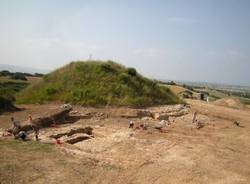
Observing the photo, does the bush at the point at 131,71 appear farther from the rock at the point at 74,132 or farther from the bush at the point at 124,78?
the rock at the point at 74,132

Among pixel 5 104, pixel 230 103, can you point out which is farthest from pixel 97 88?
pixel 230 103

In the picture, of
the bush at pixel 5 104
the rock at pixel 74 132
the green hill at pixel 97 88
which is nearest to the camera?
the rock at pixel 74 132

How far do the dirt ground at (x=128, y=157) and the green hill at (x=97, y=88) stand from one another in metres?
4.84

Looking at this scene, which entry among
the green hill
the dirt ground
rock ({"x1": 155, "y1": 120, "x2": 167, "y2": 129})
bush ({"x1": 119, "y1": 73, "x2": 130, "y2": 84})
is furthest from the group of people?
bush ({"x1": 119, "y1": 73, "x2": 130, "y2": 84})

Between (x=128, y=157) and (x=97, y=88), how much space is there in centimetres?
1390

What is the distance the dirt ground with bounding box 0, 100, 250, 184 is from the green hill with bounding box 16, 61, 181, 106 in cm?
484

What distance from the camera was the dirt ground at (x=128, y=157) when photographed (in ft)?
38.9

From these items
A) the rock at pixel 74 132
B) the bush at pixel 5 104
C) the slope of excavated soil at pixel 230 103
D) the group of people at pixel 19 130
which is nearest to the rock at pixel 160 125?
the rock at pixel 74 132

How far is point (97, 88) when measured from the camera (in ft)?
91.0

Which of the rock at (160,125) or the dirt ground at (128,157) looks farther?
the rock at (160,125)

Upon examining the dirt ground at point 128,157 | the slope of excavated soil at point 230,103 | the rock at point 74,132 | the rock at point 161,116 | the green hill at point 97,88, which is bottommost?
the dirt ground at point 128,157

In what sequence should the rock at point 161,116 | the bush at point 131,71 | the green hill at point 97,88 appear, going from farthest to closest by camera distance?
the bush at point 131,71 → the green hill at point 97,88 → the rock at point 161,116

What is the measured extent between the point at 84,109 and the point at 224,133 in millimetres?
9407

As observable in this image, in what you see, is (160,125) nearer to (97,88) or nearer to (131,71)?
(97,88)
